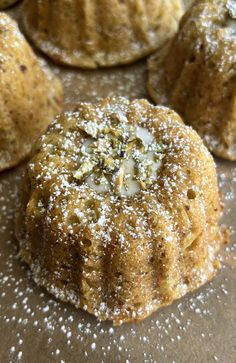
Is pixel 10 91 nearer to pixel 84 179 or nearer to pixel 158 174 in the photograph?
pixel 84 179

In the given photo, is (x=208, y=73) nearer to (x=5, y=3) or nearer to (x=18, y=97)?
(x=18, y=97)

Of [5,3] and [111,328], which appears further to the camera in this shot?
[5,3]

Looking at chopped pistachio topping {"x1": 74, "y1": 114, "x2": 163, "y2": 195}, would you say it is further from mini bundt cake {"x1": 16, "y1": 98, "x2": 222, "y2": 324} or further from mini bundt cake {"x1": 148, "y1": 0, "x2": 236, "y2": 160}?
mini bundt cake {"x1": 148, "y1": 0, "x2": 236, "y2": 160}

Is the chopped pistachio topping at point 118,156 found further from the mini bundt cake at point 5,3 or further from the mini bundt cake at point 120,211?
the mini bundt cake at point 5,3

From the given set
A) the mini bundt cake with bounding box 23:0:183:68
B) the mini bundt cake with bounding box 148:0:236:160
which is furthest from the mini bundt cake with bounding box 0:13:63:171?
the mini bundt cake with bounding box 148:0:236:160

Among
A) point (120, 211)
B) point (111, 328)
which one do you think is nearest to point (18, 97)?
point (120, 211)

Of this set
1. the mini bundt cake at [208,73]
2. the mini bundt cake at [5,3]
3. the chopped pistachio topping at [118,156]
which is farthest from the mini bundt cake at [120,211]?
the mini bundt cake at [5,3]

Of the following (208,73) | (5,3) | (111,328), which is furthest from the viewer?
(5,3)
